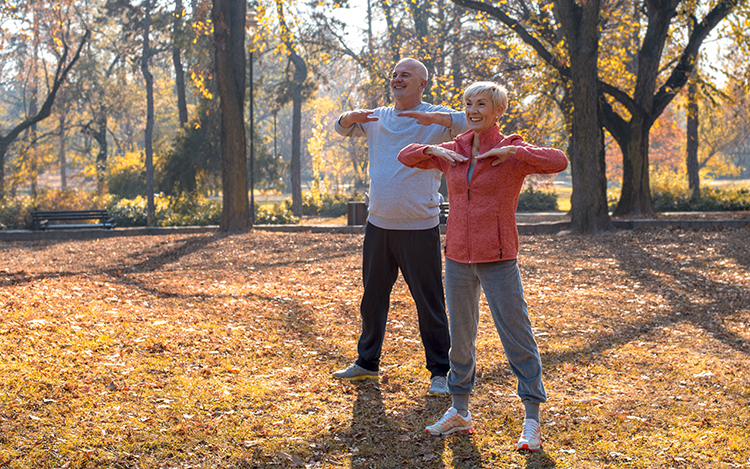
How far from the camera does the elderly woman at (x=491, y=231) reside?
3145mm

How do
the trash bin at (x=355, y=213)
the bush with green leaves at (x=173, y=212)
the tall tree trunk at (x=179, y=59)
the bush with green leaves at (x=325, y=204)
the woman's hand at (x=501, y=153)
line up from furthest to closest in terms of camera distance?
the bush with green leaves at (x=325, y=204), the tall tree trunk at (x=179, y=59), the bush with green leaves at (x=173, y=212), the trash bin at (x=355, y=213), the woman's hand at (x=501, y=153)

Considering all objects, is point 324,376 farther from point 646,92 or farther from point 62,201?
point 62,201

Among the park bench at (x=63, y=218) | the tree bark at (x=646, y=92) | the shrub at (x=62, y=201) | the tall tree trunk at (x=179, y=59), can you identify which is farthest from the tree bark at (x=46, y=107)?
the tree bark at (x=646, y=92)

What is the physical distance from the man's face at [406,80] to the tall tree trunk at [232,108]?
11.2 m

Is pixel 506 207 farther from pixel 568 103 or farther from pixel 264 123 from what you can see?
pixel 264 123

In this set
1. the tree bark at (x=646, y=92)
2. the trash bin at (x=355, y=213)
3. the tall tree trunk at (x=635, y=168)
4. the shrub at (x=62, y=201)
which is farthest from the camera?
the shrub at (x=62, y=201)

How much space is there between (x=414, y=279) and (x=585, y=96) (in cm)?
1031

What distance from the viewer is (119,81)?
37.3m

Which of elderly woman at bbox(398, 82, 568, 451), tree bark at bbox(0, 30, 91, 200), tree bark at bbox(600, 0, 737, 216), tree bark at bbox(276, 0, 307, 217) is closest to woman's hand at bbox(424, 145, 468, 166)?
elderly woman at bbox(398, 82, 568, 451)

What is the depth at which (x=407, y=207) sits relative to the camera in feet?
12.8

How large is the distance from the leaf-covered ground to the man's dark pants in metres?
0.43

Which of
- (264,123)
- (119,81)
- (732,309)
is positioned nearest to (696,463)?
(732,309)

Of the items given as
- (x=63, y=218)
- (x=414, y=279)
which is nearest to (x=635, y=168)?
(x=414, y=279)

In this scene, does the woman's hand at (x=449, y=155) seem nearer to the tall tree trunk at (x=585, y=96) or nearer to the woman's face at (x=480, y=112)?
the woman's face at (x=480, y=112)
